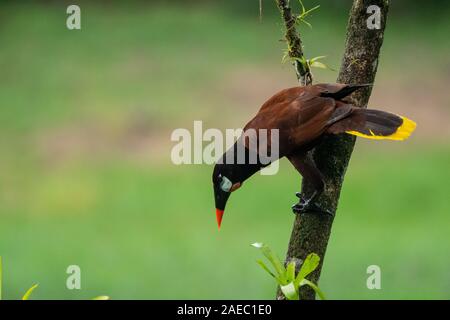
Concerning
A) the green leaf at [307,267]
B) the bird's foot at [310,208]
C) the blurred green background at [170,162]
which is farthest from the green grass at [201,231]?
the green leaf at [307,267]

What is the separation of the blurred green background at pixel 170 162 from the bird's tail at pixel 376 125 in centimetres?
555

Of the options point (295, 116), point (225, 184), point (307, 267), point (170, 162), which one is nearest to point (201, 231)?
point (170, 162)

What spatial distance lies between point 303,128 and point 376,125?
0.72ft

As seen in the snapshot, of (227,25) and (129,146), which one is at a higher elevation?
(227,25)

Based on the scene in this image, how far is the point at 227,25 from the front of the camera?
51.7 feet

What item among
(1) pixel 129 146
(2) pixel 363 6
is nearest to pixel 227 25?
(1) pixel 129 146

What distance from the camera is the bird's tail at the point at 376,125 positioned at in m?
2.66

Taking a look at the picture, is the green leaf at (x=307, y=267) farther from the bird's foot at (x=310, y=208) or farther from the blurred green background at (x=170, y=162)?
the blurred green background at (x=170, y=162)

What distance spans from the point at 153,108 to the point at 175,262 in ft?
15.0

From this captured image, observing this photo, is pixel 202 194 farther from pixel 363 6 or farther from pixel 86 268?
pixel 363 6

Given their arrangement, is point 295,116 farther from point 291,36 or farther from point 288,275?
point 288,275

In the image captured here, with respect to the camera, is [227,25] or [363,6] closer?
[363,6]

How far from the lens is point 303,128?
276cm
